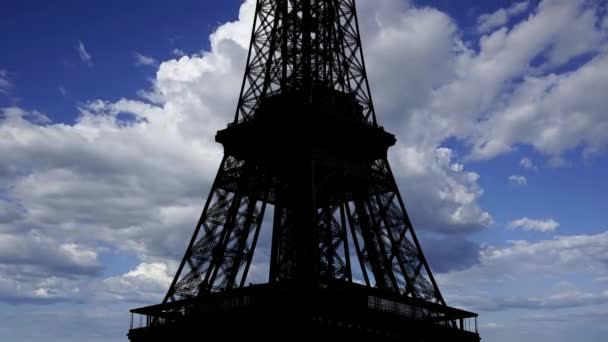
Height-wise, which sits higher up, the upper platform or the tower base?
the upper platform

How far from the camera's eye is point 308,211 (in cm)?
6794

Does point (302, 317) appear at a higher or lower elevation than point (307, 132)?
lower

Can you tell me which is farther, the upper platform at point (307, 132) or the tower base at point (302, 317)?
the upper platform at point (307, 132)

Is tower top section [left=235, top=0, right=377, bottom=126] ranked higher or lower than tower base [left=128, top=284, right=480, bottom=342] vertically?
higher

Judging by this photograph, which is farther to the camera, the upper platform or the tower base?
the upper platform

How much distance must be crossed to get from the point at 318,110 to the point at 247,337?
22172mm

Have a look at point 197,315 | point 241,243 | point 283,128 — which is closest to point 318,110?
point 283,128

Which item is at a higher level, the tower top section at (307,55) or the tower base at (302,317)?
the tower top section at (307,55)

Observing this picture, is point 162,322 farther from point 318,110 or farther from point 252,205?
point 318,110

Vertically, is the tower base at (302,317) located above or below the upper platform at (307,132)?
below

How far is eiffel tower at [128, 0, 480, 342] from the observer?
65688 mm

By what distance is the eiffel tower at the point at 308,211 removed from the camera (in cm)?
6569

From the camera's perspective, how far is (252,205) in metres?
74.4

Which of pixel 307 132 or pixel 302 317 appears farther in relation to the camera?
pixel 307 132
